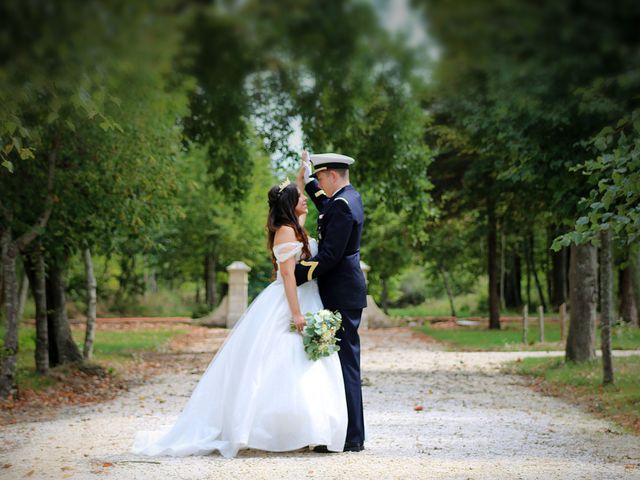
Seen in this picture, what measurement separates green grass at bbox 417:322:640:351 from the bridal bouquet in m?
11.2

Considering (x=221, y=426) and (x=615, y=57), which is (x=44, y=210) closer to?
(x=221, y=426)

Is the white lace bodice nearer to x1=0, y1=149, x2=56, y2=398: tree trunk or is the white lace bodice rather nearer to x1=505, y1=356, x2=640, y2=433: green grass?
x1=505, y1=356, x2=640, y2=433: green grass

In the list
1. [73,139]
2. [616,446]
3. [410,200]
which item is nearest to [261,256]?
[410,200]

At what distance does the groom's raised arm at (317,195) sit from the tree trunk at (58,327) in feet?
27.4

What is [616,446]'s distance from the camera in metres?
7.64

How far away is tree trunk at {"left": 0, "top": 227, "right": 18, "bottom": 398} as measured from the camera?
35.3 ft

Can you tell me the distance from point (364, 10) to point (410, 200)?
1574cm

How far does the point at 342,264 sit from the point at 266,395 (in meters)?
1.15

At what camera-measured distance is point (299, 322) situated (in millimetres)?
6746

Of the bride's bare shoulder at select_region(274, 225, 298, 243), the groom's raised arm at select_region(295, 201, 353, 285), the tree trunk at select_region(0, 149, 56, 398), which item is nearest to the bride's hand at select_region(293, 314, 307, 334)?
the groom's raised arm at select_region(295, 201, 353, 285)

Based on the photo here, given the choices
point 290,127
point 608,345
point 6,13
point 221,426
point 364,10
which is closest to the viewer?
A: point 6,13

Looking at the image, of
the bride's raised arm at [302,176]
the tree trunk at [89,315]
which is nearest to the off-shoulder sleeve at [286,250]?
the bride's raised arm at [302,176]

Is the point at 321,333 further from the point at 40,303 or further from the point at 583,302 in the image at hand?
the point at 583,302

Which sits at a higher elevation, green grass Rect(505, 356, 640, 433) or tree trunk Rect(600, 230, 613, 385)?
tree trunk Rect(600, 230, 613, 385)
